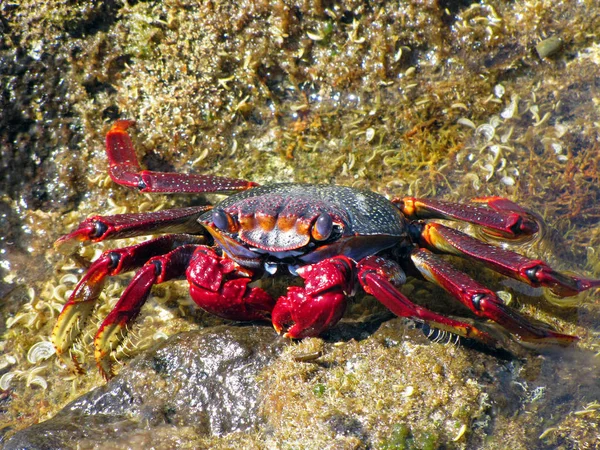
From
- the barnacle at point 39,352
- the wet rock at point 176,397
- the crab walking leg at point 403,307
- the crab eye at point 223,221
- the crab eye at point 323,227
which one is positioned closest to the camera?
the wet rock at point 176,397

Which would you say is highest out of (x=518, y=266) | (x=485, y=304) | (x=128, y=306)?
(x=518, y=266)

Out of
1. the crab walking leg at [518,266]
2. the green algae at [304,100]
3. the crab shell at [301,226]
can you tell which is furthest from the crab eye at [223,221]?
the crab walking leg at [518,266]

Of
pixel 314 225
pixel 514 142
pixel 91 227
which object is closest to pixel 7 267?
pixel 91 227

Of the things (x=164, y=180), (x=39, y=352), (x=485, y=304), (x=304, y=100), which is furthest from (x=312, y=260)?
(x=39, y=352)

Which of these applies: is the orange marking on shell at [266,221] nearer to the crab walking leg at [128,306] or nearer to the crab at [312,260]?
the crab at [312,260]

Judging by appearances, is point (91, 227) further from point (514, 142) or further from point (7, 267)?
point (514, 142)

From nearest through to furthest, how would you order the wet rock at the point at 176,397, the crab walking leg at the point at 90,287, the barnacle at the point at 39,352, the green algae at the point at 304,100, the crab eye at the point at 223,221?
the wet rock at the point at 176,397, the crab eye at the point at 223,221, the crab walking leg at the point at 90,287, the barnacle at the point at 39,352, the green algae at the point at 304,100

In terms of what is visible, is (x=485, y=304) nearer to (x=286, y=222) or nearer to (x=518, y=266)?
(x=518, y=266)
